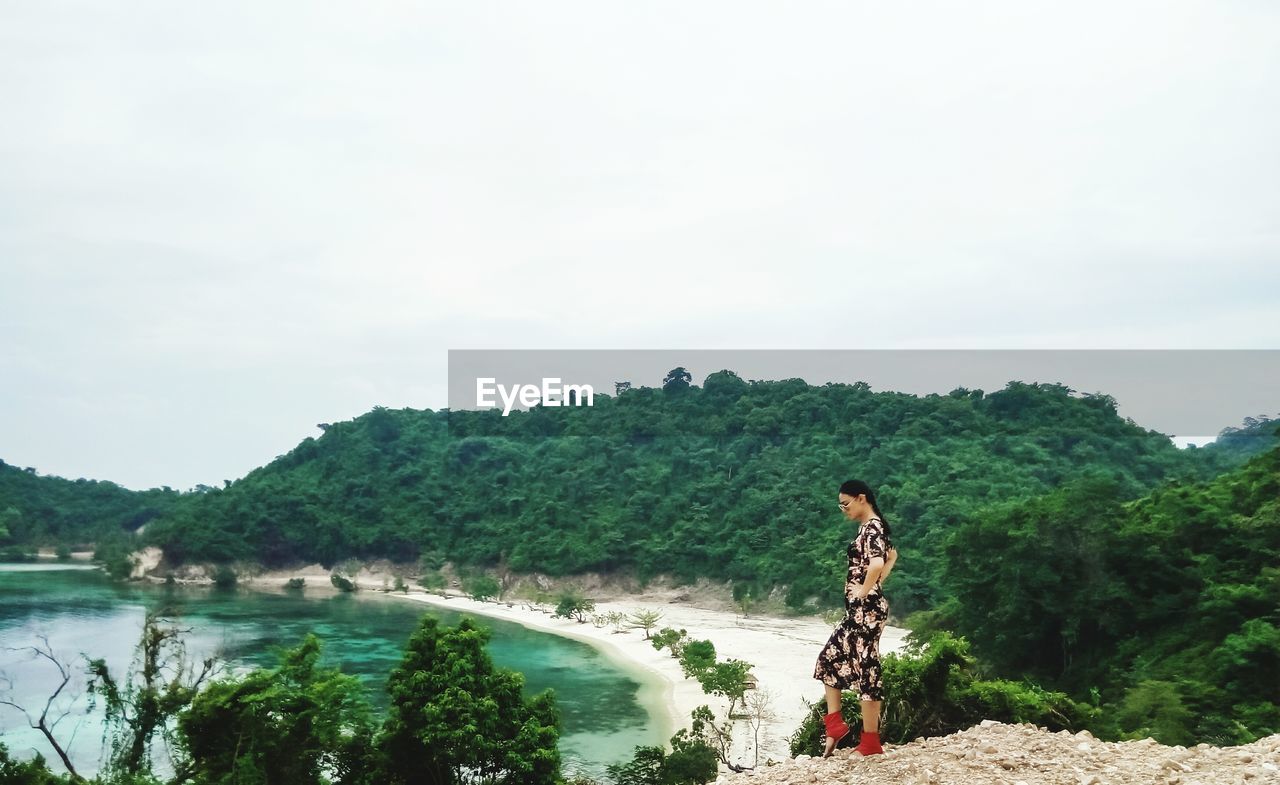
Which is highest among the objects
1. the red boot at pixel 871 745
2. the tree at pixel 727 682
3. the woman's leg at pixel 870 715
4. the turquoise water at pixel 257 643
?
the woman's leg at pixel 870 715

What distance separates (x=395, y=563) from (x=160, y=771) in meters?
55.3

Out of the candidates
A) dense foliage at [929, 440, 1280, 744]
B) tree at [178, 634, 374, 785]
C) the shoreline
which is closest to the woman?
the shoreline

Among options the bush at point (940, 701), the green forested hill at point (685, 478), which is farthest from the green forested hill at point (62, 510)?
the bush at point (940, 701)

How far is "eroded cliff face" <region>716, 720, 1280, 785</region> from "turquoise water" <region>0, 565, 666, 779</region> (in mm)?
13029

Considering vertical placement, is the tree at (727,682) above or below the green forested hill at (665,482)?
below

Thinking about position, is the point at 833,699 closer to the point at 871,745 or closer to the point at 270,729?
the point at 871,745

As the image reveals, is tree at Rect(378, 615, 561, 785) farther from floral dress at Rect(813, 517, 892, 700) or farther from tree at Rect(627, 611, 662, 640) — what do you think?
tree at Rect(627, 611, 662, 640)

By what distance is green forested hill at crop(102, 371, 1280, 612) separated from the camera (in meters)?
53.9

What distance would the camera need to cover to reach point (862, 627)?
6.61 meters

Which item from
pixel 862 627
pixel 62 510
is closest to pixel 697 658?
pixel 862 627

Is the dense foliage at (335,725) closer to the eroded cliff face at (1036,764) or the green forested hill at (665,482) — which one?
the eroded cliff face at (1036,764)

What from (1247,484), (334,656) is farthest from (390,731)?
(334,656)

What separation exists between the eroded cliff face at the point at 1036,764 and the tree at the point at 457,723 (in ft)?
26.7

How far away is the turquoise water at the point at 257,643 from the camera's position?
26844mm
